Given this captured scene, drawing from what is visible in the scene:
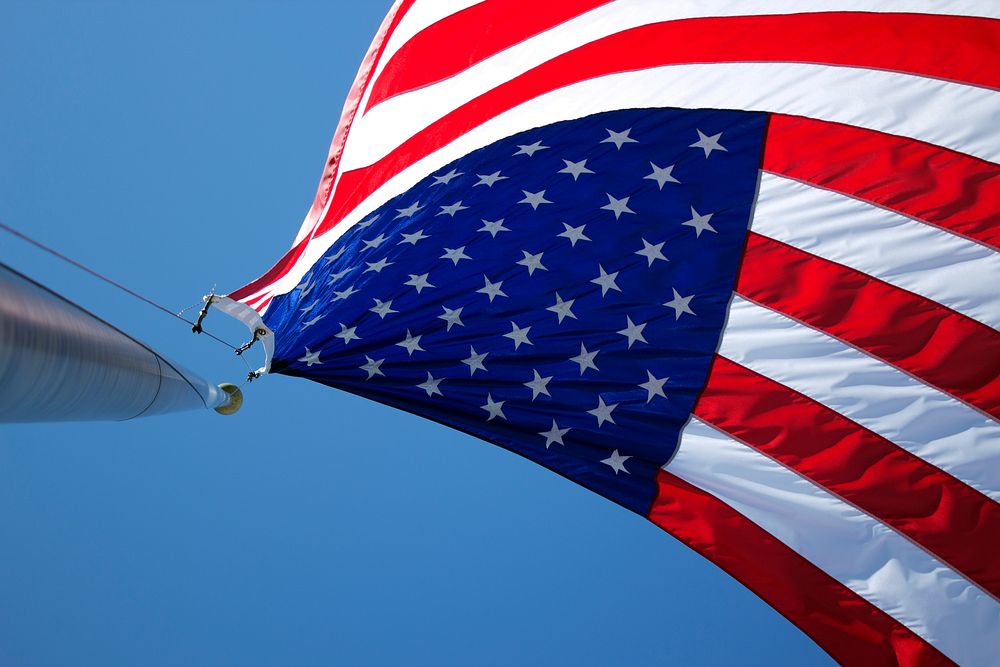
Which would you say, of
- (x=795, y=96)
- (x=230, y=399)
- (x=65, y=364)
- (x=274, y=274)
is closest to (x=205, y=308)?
(x=230, y=399)

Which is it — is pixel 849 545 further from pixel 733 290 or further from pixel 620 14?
pixel 620 14

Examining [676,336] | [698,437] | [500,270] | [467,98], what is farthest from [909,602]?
[467,98]

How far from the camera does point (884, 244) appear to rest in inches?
268

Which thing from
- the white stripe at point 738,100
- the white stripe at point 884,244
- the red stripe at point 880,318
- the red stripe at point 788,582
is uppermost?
the white stripe at point 738,100

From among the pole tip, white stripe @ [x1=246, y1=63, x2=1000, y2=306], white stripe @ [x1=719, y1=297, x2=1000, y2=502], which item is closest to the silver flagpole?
the pole tip

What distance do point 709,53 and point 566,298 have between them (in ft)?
7.66

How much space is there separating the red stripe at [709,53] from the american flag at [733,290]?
21mm

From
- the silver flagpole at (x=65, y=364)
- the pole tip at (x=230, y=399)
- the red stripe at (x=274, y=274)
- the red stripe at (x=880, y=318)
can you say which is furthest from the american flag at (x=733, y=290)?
the silver flagpole at (x=65, y=364)

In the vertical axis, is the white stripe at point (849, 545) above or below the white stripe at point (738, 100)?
below

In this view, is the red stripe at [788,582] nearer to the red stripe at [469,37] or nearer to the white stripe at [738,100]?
the white stripe at [738,100]

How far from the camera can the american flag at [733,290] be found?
662cm

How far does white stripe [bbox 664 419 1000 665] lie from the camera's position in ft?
21.6

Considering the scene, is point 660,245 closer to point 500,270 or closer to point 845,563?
point 500,270

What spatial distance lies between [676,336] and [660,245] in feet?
2.57
